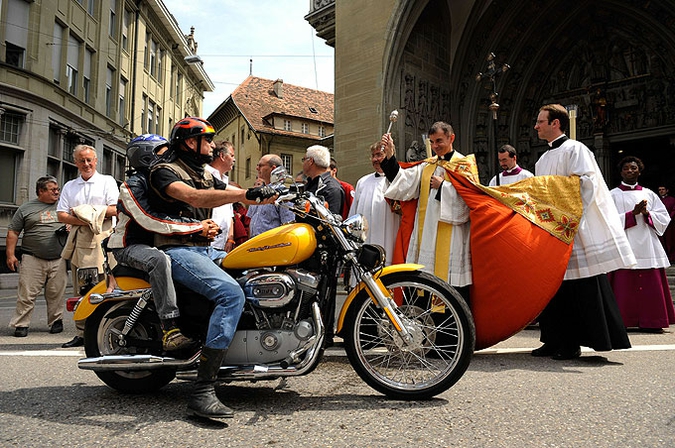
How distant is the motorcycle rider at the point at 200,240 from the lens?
3.00 meters

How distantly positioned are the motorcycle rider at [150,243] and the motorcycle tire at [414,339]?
1.02 m

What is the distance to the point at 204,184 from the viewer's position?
133 inches

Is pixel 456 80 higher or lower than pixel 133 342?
higher

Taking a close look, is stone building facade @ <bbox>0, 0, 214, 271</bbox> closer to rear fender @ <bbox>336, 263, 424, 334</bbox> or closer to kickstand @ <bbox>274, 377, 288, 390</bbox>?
kickstand @ <bbox>274, 377, 288, 390</bbox>

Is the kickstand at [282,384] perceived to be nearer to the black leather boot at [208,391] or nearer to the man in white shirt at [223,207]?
the black leather boot at [208,391]

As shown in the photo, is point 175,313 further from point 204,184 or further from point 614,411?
point 614,411

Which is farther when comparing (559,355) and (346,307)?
(559,355)

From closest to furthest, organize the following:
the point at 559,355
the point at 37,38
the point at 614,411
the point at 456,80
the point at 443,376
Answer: the point at 614,411
the point at 443,376
the point at 559,355
the point at 456,80
the point at 37,38

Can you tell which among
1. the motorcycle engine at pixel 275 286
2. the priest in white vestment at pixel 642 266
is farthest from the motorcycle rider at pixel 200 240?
the priest in white vestment at pixel 642 266

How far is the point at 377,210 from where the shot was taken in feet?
19.2

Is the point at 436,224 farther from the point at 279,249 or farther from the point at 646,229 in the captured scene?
the point at 646,229

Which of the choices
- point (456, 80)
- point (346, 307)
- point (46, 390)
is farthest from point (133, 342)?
point (456, 80)

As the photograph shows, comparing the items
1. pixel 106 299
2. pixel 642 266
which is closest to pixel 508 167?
pixel 642 266

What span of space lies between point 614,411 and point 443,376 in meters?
0.93
